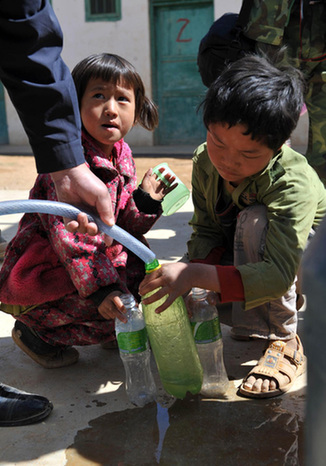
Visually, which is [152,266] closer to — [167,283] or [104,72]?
[167,283]

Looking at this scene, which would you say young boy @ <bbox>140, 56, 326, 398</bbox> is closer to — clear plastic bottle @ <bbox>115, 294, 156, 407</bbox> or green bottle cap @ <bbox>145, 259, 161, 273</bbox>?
green bottle cap @ <bbox>145, 259, 161, 273</bbox>

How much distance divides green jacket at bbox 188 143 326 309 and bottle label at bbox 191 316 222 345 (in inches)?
5.6

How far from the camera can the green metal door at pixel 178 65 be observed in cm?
1042

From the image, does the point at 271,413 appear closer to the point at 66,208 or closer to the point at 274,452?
the point at 274,452

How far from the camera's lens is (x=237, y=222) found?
7.23 ft

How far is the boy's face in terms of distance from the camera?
1.98 metres

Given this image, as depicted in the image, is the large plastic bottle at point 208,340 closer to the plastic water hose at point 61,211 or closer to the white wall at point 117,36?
the plastic water hose at point 61,211

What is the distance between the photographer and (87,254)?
2.16m

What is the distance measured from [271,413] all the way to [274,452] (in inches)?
8.5

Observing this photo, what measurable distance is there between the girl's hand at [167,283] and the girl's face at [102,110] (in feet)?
2.26

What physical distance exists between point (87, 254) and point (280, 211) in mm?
682

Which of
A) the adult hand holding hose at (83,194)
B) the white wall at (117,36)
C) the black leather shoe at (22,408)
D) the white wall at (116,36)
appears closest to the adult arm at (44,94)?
the adult hand holding hose at (83,194)

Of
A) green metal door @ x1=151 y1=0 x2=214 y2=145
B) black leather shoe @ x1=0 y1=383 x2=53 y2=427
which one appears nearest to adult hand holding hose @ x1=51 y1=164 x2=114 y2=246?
black leather shoe @ x1=0 y1=383 x2=53 y2=427

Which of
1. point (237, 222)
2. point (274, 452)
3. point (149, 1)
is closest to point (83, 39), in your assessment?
point (149, 1)
